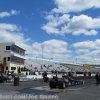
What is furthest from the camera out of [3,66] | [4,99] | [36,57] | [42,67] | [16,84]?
[36,57]

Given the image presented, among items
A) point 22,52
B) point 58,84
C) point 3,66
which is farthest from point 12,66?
point 58,84

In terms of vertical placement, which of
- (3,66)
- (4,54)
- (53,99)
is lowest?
(53,99)

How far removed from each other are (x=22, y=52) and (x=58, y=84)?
51425 mm

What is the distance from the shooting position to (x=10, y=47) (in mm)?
55719

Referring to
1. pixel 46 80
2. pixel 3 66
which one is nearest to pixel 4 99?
pixel 46 80

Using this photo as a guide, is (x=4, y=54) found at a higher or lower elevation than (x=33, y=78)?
higher

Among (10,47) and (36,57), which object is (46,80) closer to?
(10,47)

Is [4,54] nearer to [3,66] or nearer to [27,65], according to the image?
[3,66]

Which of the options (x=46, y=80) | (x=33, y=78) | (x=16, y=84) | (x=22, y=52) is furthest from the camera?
(x=22, y=52)

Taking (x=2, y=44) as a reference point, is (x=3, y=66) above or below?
below

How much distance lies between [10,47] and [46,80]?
27864 millimetres

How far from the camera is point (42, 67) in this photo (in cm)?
7462

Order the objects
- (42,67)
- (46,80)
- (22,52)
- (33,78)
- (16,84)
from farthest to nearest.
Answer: (42,67)
(22,52)
(33,78)
(46,80)
(16,84)

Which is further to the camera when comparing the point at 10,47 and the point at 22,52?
the point at 22,52
